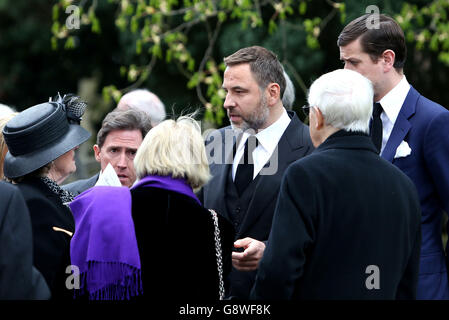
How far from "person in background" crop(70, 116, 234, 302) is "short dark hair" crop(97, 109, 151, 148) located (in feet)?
4.17

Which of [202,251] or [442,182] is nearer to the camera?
[202,251]

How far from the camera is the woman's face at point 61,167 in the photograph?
370 centimetres

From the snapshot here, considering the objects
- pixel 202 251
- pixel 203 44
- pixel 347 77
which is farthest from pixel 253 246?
pixel 203 44

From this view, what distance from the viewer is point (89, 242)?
Result: 3295 mm

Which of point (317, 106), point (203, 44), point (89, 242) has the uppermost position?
point (203, 44)

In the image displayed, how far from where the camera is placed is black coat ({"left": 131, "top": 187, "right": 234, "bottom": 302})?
3.32 m

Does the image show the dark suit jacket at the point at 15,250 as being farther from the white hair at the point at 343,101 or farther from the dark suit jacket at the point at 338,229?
the white hair at the point at 343,101

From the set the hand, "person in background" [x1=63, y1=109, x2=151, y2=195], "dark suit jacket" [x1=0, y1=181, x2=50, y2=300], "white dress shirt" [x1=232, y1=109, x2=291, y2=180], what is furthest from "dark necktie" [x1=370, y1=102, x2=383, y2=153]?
"dark suit jacket" [x1=0, y1=181, x2=50, y2=300]

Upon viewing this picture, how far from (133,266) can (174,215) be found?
0.29 m

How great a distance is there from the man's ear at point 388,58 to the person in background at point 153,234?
122 centimetres

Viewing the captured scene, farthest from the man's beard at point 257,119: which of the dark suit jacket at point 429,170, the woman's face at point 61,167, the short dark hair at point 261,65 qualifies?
the woman's face at point 61,167

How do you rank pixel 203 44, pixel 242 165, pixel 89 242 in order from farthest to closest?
1. pixel 203 44
2. pixel 242 165
3. pixel 89 242

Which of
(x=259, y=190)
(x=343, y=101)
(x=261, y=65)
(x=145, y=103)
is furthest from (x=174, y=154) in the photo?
(x=145, y=103)

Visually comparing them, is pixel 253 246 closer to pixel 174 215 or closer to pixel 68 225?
pixel 174 215
